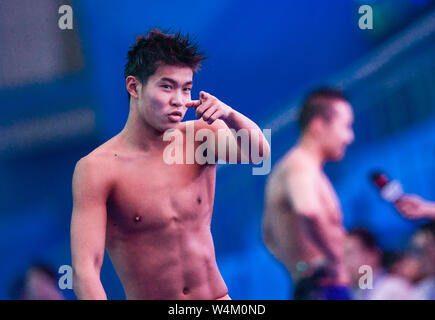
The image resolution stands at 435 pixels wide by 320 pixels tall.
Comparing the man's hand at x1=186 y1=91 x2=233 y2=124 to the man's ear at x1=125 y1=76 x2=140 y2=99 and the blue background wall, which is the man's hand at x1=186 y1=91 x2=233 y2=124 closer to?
the man's ear at x1=125 y1=76 x2=140 y2=99

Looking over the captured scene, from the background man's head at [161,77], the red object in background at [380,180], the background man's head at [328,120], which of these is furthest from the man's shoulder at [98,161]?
the red object in background at [380,180]

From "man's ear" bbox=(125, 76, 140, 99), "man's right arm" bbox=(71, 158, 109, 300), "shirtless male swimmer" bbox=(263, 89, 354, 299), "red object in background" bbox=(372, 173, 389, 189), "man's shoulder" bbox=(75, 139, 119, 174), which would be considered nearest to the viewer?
"man's right arm" bbox=(71, 158, 109, 300)

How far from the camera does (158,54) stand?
1.97m

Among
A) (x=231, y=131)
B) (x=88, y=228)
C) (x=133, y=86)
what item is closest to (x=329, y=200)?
(x=231, y=131)

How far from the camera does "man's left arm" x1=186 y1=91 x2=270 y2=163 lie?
1.83 m

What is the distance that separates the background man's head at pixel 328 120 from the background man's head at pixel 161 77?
67cm

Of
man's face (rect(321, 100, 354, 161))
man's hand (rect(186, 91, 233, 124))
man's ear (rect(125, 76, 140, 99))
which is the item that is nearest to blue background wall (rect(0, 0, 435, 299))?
man's face (rect(321, 100, 354, 161))

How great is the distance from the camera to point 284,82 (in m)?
2.50

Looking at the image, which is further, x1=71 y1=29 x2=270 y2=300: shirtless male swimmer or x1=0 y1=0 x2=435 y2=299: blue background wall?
x1=0 y1=0 x2=435 y2=299: blue background wall

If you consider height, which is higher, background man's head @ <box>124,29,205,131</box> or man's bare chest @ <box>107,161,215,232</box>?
background man's head @ <box>124,29,205,131</box>

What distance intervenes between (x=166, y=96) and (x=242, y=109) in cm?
55

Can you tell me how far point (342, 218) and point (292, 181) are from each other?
24cm

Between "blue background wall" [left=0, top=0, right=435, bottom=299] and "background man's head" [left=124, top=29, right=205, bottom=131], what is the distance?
15.0 inches

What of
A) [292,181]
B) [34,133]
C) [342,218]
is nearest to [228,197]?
[292,181]
